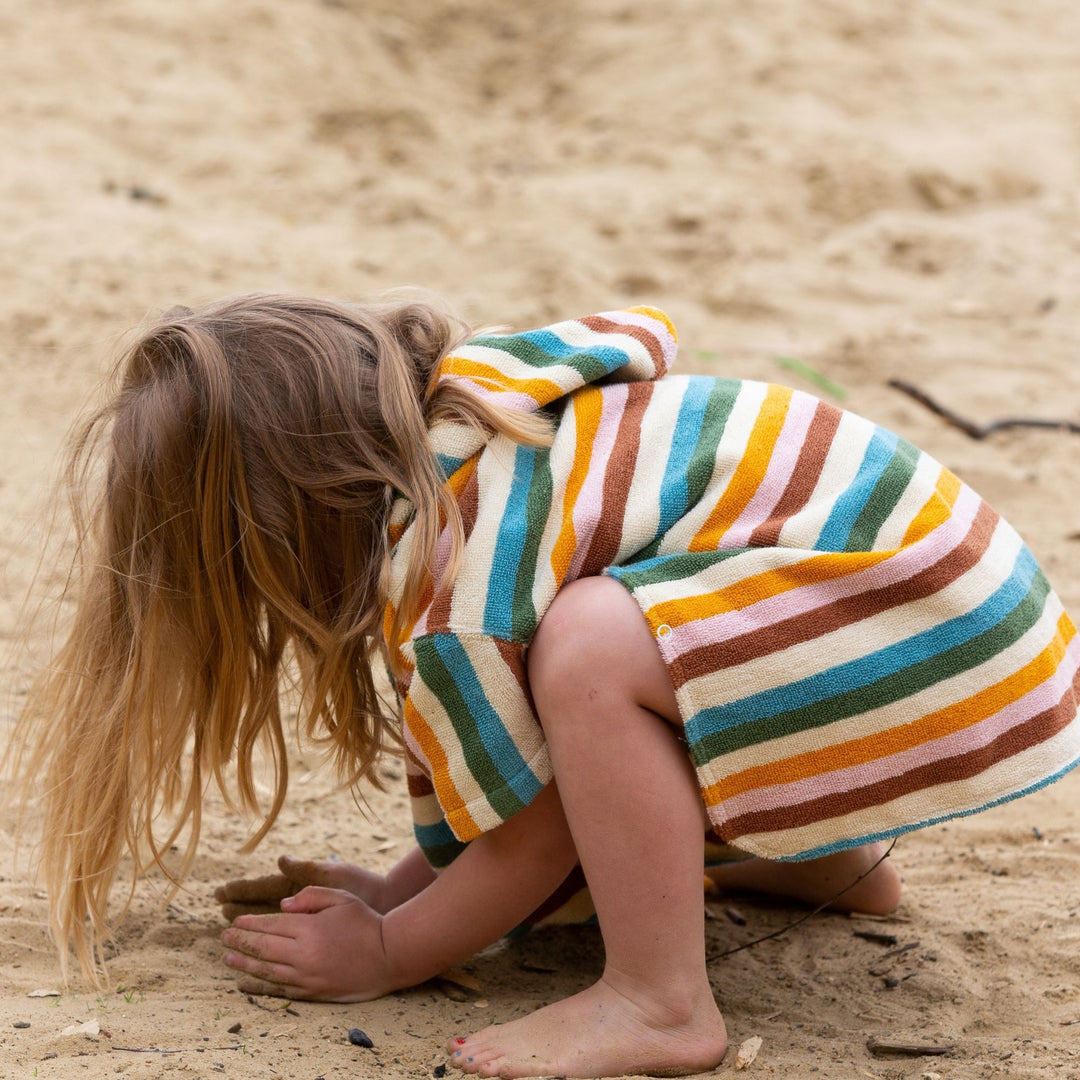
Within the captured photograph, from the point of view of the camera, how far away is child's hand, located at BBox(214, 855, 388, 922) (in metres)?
1.81

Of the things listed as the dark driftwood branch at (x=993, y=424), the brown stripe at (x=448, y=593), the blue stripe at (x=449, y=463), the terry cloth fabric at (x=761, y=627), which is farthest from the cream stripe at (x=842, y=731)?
the dark driftwood branch at (x=993, y=424)

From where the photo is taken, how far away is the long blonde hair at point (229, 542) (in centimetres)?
153

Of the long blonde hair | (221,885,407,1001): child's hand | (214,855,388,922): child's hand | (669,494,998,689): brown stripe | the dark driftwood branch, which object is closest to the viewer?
(669,494,998,689): brown stripe

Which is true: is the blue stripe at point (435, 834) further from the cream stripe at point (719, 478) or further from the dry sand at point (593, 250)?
the cream stripe at point (719, 478)

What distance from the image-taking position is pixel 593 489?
1.51 meters

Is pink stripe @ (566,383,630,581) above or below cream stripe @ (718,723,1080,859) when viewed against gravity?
above

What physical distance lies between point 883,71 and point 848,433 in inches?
186

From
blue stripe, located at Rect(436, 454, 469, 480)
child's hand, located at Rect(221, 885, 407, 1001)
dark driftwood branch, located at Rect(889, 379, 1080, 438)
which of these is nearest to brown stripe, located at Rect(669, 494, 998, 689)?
blue stripe, located at Rect(436, 454, 469, 480)

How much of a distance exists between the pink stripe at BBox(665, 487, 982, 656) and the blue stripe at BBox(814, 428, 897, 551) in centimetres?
5

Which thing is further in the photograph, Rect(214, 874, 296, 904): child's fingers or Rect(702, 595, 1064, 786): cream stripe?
Rect(214, 874, 296, 904): child's fingers

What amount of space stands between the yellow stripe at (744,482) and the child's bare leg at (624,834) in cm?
12

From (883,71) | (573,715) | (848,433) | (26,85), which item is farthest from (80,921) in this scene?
(883,71)

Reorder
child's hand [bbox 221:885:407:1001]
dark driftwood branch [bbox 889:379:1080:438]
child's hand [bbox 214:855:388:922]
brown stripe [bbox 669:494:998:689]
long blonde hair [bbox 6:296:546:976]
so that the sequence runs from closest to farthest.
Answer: brown stripe [bbox 669:494:998:689]
long blonde hair [bbox 6:296:546:976]
child's hand [bbox 221:885:407:1001]
child's hand [bbox 214:855:388:922]
dark driftwood branch [bbox 889:379:1080:438]

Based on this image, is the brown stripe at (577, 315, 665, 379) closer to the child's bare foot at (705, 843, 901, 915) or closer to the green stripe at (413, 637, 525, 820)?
the green stripe at (413, 637, 525, 820)
